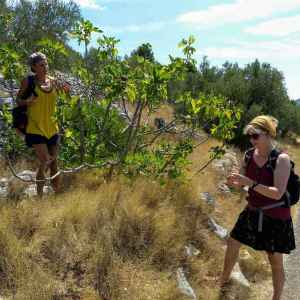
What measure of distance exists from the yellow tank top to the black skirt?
8.03 feet

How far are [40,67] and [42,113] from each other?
0.52m

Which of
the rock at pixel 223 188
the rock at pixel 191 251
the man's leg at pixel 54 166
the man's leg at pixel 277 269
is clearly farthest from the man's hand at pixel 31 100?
the rock at pixel 223 188

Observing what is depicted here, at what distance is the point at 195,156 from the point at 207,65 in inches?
547

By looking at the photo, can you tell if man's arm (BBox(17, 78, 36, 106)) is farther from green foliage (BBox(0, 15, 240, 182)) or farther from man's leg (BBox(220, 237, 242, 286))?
man's leg (BBox(220, 237, 242, 286))

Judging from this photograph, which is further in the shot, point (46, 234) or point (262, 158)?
point (46, 234)

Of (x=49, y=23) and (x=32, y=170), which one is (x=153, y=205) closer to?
(x=32, y=170)

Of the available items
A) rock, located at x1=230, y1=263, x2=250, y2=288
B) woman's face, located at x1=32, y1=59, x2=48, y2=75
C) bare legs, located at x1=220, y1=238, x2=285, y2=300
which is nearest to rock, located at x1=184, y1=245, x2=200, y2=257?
rock, located at x1=230, y1=263, x2=250, y2=288

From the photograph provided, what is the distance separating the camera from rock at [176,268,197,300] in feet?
13.4

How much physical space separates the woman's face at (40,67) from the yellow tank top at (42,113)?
18 cm

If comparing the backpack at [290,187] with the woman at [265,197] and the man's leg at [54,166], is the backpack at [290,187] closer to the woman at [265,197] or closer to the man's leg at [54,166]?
the woman at [265,197]

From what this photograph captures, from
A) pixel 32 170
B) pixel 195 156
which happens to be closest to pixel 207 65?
pixel 195 156

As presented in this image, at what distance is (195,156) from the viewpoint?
33.8 feet

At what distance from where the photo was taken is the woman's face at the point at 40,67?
470cm

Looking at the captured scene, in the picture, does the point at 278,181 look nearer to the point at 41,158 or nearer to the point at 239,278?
the point at 239,278
